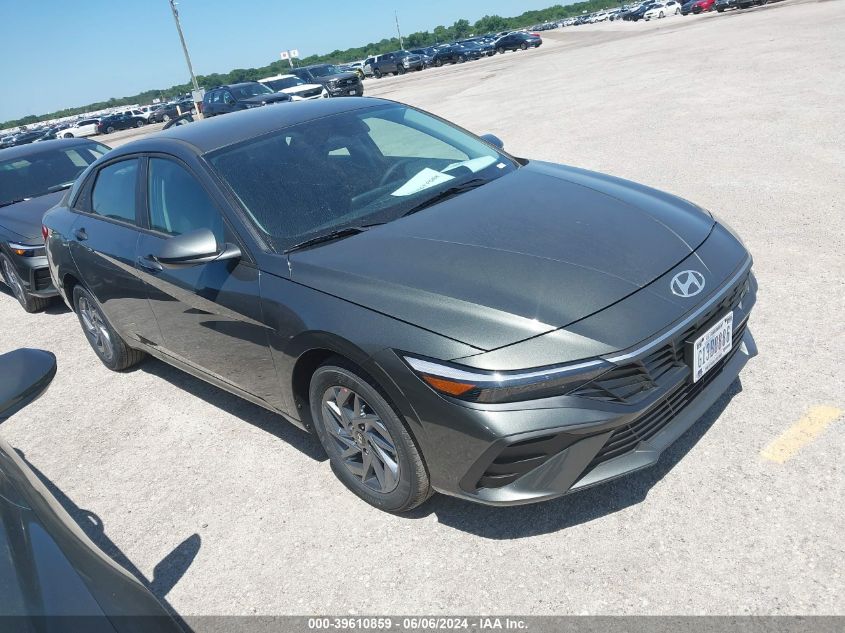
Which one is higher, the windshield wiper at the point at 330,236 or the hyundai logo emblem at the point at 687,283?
the windshield wiper at the point at 330,236

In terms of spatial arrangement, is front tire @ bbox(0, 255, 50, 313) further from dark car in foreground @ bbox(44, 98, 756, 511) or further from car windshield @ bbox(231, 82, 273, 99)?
car windshield @ bbox(231, 82, 273, 99)

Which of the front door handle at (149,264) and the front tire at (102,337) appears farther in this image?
the front tire at (102,337)

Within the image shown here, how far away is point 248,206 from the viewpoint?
334 centimetres

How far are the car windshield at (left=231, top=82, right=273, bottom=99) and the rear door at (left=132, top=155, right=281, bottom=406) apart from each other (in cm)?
2284

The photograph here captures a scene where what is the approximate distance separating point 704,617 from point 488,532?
898 millimetres

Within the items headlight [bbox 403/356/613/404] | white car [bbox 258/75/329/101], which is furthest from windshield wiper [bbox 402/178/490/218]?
white car [bbox 258/75/329/101]

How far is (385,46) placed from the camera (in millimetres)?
Answer: 125875

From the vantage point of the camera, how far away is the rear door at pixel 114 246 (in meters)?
4.20

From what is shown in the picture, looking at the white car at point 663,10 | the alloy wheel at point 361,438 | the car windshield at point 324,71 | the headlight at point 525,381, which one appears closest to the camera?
the headlight at point 525,381

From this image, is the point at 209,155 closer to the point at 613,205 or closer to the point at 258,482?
the point at 258,482

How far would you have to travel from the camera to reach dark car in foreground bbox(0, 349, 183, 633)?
1521 millimetres

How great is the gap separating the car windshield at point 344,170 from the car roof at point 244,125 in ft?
0.25

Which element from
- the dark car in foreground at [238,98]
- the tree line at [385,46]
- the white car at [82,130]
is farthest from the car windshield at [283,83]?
the tree line at [385,46]

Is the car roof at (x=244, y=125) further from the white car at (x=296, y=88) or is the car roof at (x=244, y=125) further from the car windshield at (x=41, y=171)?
the white car at (x=296, y=88)
